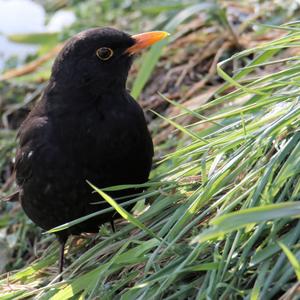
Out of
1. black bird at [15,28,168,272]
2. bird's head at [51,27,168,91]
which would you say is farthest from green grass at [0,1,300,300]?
bird's head at [51,27,168,91]

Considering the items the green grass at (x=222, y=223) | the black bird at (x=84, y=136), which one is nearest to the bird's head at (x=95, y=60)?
A: the black bird at (x=84, y=136)

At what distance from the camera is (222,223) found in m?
2.43

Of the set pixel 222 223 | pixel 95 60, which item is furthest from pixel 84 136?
pixel 222 223

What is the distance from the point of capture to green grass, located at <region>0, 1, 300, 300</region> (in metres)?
2.86

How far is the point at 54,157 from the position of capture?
149 inches

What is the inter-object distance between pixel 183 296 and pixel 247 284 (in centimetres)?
25

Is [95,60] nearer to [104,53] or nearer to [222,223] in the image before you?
[104,53]

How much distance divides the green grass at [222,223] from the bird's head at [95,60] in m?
0.54

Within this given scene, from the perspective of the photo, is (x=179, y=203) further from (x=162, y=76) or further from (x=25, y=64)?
(x=25, y=64)

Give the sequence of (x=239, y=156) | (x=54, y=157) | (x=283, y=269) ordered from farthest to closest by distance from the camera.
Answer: (x=54, y=157) < (x=239, y=156) < (x=283, y=269)

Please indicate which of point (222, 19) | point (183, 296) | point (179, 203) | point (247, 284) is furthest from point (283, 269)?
point (222, 19)

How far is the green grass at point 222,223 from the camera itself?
9.37ft

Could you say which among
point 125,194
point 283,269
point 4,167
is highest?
point 283,269

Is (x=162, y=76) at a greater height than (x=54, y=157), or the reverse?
(x=54, y=157)
